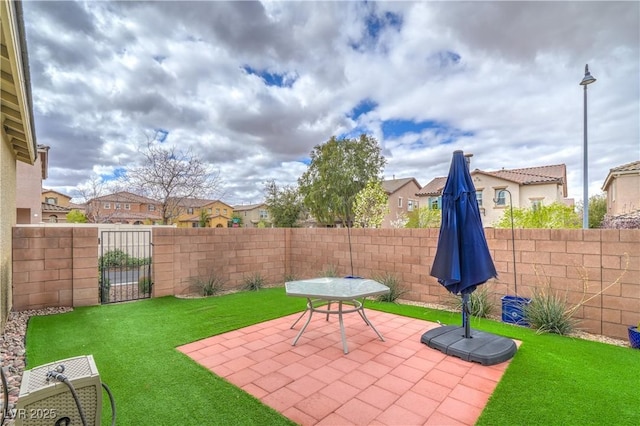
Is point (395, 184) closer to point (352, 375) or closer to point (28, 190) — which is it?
point (28, 190)

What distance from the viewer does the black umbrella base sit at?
3355mm

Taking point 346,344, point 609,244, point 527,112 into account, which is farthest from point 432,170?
point 346,344

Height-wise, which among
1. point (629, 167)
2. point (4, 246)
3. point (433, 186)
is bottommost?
point (4, 246)

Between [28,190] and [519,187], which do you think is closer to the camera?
[28,190]

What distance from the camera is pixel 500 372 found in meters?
3.14

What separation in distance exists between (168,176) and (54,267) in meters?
10.3

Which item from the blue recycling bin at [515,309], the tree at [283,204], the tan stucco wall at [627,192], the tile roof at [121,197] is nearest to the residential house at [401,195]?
the tree at [283,204]

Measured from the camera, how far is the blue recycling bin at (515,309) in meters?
4.78

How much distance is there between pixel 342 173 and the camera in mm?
25875

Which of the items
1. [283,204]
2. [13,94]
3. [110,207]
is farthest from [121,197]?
[13,94]

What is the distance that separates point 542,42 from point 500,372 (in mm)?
7047

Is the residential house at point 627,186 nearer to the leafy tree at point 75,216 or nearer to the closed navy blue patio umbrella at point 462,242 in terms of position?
the closed navy blue patio umbrella at point 462,242

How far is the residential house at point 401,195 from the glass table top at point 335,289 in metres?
24.4

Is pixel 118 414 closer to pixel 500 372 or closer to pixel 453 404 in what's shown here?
pixel 453 404
